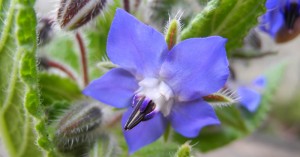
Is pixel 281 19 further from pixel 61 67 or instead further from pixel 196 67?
pixel 61 67

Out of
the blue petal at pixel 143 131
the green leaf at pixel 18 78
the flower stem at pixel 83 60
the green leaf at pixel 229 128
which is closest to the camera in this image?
the green leaf at pixel 18 78

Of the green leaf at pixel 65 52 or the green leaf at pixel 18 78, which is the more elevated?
the green leaf at pixel 65 52

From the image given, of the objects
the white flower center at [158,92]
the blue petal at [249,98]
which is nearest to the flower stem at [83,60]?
the white flower center at [158,92]

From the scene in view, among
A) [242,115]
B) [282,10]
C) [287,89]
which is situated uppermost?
[287,89]

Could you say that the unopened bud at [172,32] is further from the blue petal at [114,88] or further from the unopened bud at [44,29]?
the unopened bud at [44,29]

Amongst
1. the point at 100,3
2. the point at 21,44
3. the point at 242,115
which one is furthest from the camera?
the point at 242,115

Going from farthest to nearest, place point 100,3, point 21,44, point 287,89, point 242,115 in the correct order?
point 287,89, point 242,115, point 100,3, point 21,44

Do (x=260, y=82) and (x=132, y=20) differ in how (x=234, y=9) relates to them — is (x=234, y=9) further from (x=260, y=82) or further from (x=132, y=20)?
(x=260, y=82)

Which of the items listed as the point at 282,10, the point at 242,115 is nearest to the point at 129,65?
the point at 282,10

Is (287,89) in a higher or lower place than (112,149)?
higher
